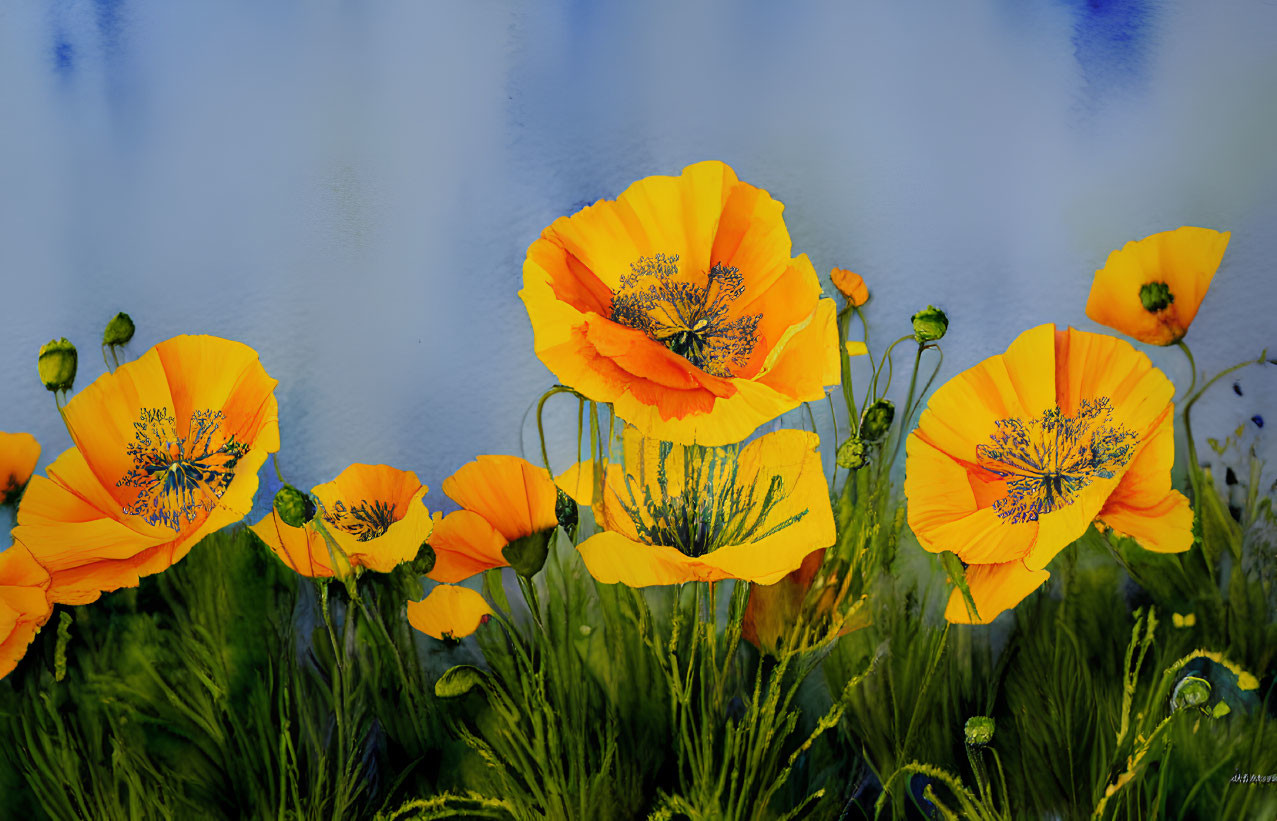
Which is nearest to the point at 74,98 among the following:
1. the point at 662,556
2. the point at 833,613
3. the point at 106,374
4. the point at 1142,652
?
the point at 106,374

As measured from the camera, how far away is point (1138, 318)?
85 centimetres

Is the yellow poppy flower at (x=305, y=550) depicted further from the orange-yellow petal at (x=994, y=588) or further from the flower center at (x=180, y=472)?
the orange-yellow petal at (x=994, y=588)

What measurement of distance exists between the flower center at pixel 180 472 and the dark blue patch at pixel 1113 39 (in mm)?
888

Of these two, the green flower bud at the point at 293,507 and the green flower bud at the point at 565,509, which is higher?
the green flower bud at the point at 293,507

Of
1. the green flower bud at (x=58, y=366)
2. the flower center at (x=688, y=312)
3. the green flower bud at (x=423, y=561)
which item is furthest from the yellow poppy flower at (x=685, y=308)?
the green flower bud at (x=58, y=366)

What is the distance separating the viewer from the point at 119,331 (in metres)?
0.84

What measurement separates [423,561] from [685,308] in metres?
0.34

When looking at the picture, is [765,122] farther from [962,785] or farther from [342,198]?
[962,785]

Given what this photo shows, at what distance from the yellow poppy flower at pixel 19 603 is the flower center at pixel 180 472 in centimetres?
10

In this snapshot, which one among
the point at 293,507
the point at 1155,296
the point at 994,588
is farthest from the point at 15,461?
the point at 1155,296

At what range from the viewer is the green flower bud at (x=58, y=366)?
829 mm

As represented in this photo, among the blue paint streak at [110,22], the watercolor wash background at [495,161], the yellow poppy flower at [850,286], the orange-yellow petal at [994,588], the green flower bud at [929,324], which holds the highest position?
the blue paint streak at [110,22]

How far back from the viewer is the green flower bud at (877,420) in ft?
2.77

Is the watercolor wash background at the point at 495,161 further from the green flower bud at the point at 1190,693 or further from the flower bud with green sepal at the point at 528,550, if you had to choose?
the green flower bud at the point at 1190,693
